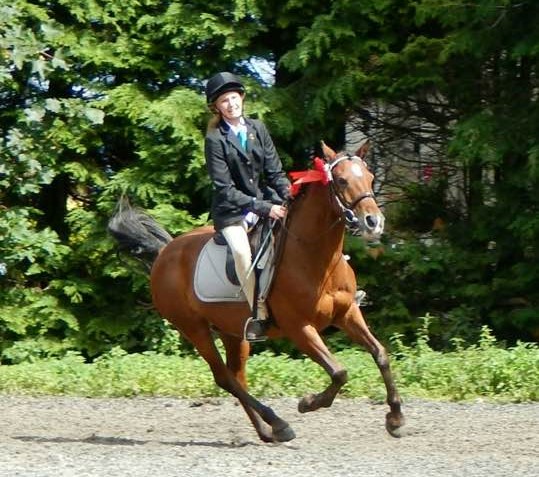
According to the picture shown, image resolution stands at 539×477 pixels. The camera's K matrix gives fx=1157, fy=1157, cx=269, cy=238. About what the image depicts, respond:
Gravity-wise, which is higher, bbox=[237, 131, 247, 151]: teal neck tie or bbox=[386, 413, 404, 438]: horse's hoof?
bbox=[237, 131, 247, 151]: teal neck tie

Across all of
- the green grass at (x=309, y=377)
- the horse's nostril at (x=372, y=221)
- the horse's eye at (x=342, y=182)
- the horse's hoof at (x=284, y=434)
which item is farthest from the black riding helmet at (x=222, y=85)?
the green grass at (x=309, y=377)

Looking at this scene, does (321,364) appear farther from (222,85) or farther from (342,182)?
(222,85)

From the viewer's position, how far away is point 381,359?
815 cm

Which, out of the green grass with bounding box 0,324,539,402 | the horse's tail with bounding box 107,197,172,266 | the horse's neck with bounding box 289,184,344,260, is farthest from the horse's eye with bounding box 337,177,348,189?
the green grass with bounding box 0,324,539,402

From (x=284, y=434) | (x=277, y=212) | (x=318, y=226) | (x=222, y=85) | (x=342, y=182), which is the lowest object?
(x=284, y=434)

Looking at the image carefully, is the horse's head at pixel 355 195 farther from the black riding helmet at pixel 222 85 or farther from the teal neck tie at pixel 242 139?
the black riding helmet at pixel 222 85

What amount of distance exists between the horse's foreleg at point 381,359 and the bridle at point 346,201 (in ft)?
3.07

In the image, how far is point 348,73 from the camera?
13609mm

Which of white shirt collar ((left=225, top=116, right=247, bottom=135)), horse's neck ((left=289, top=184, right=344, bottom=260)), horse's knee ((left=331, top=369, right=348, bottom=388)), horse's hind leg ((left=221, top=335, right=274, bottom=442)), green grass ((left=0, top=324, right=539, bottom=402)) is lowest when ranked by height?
green grass ((left=0, top=324, right=539, bottom=402))

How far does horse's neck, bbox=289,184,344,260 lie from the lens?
8.02 m

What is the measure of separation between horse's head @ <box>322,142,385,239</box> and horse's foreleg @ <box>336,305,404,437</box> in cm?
91

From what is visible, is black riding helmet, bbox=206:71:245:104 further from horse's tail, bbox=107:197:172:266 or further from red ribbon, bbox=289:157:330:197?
horse's tail, bbox=107:197:172:266

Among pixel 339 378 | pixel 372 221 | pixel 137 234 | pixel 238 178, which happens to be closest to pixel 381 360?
pixel 339 378

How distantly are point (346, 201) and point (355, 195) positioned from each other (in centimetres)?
9
